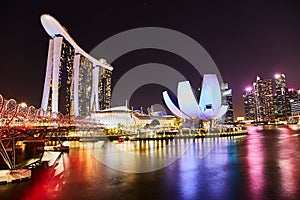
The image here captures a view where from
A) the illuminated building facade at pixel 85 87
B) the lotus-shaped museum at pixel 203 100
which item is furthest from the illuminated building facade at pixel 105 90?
the lotus-shaped museum at pixel 203 100

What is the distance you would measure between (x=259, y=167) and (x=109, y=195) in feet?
14.8

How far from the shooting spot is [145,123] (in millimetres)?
53531

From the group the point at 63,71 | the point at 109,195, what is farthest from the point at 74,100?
the point at 109,195

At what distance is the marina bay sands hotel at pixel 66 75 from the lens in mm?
28875

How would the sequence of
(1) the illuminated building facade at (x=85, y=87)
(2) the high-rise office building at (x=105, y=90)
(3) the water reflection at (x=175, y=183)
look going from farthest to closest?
(2) the high-rise office building at (x=105, y=90), (1) the illuminated building facade at (x=85, y=87), (3) the water reflection at (x=175, y=183)

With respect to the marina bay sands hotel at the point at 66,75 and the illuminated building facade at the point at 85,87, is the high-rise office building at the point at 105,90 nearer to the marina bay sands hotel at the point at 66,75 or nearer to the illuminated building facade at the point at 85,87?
the marina bay sands hotel at the point at 66,75

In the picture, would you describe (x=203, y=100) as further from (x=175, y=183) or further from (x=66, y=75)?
(x=175, y=183)

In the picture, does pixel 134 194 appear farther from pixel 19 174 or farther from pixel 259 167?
pixel 259 167

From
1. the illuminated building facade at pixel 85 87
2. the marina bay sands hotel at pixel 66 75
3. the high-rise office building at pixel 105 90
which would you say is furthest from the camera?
the high-rise office building at pixel 105 90

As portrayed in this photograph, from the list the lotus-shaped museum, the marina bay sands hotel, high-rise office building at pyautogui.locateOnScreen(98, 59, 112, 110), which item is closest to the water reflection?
the marina bay sands hotel

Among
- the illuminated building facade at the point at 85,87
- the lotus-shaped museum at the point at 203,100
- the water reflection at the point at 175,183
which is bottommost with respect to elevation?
the water reflection at the point at 175,183

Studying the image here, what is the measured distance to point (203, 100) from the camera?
32.6 metres

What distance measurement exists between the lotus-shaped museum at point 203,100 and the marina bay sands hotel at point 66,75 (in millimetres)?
13216

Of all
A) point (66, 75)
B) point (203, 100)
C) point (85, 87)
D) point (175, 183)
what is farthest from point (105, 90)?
point (175, 183)
